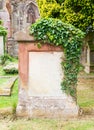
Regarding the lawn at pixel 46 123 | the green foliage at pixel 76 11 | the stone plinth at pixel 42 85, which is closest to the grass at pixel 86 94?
the lawn at pixel 46 123

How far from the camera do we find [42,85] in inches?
300

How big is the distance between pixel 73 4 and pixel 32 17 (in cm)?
1876

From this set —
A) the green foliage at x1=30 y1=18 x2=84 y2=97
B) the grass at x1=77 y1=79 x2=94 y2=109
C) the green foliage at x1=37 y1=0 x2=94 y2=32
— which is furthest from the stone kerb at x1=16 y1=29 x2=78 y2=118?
the green foliage at x1=37 y1=0 x2=94 y2=32

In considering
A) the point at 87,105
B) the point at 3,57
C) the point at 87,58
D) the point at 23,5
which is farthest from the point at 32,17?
the point at 87,105

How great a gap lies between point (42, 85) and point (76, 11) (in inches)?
228

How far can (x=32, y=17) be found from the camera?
30984 millimetres

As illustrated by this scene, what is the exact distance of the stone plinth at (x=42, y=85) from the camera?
7.55 metres

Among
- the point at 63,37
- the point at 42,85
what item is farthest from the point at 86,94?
the point at 63,37

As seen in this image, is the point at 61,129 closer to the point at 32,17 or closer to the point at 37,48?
the point at 37,48

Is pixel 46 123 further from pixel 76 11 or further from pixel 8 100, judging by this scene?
pixel 76 11

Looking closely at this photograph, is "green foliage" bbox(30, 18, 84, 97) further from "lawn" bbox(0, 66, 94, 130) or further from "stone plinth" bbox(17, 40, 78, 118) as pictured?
"lawn" bbox(0, 66, 94, 130)

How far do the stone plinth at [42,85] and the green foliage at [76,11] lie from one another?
5084 mm

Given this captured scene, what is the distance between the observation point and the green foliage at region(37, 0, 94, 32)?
12227 millimetres

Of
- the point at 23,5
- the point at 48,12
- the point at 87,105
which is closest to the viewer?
the point at 87,105
